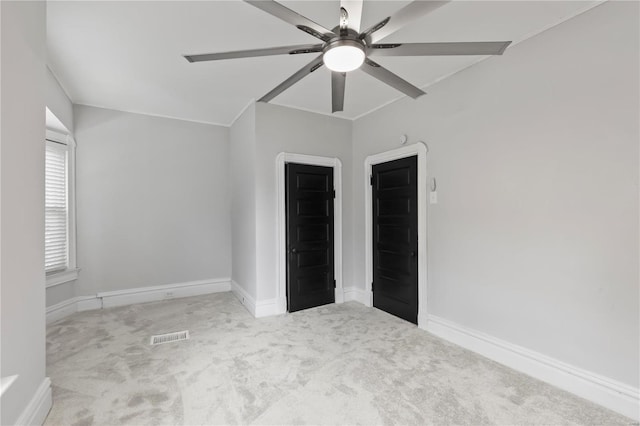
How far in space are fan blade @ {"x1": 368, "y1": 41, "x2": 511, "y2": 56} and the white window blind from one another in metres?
4.04

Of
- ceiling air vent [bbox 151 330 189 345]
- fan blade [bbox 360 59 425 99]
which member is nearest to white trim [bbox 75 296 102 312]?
ceiling air vent [bbox 151 330 189 345]

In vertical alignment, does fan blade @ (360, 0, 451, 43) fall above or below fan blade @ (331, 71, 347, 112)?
above

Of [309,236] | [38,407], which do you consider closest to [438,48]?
[309,236]

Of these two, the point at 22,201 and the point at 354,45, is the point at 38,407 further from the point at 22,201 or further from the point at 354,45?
the point at 354,45

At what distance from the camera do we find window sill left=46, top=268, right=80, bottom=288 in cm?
341

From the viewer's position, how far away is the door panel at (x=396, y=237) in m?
3.43

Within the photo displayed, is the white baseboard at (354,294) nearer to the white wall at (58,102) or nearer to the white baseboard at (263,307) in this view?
the white baseboard at (263,307)

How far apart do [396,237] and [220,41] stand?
110 inches

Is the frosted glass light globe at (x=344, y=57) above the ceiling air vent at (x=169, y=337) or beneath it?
above

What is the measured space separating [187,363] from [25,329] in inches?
48.7

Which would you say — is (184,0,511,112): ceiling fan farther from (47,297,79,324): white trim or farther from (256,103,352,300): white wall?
(47,297,79,324): white trim

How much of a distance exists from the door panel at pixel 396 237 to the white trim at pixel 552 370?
2.05ft

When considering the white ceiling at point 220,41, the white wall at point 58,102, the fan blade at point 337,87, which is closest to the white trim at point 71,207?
the white wall at point 58,102

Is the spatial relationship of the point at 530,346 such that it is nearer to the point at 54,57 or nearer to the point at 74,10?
the point at 74,10
